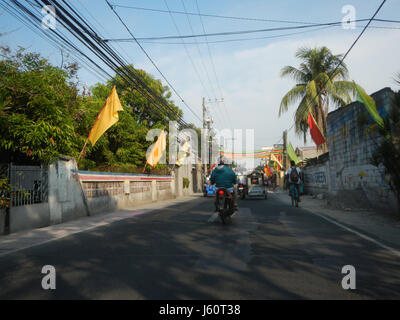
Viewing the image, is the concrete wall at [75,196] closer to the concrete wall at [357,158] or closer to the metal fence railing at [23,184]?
the metal fence railing at [23,184]

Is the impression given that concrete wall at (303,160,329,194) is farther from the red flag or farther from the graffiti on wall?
the red flag

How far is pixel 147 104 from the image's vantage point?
3136 centimetres

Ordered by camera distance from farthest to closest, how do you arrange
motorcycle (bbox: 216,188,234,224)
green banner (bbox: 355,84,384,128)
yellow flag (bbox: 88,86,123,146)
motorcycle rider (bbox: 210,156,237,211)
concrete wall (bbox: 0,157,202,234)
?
yellow flag (bbox: 88,86,123,146), green banner (bbox: 355,84,384,128), concrete wall (bbox: 0,157,202,234), motorcycle rider (bbox: 210,156,237,211), motorcycle (bbox: 216,188,234,224)

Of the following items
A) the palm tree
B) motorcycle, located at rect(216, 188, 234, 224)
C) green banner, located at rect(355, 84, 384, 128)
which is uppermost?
the palm tree

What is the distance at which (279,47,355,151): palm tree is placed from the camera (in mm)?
24859

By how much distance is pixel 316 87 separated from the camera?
1001 inches

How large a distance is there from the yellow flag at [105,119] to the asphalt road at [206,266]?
19.6ft

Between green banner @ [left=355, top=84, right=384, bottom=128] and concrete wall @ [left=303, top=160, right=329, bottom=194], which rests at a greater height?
green banner @ [left=355, top=84, right=384, bottom=128]

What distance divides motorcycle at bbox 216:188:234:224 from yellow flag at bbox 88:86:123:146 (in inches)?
237

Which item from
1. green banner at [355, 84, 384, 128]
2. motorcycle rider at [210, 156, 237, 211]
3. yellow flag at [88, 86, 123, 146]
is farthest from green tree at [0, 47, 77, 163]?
Answer: green banner at [355, 84, 384, 128]

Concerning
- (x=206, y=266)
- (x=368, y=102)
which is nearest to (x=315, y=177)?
(x=368, y=102)

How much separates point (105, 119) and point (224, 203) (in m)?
6.45
